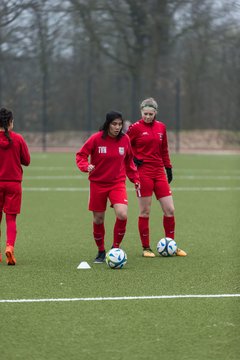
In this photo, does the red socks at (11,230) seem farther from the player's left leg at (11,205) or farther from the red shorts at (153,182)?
the red shorts at (153,182)

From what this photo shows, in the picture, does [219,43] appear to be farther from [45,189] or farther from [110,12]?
[45,189]

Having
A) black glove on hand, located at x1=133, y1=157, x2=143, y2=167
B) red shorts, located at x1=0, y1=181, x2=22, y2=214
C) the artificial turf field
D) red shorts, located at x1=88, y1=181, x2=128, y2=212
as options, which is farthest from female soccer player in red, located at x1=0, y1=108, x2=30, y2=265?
black glove on hand, located at x1=133, y1=157, x2=143, y2=167

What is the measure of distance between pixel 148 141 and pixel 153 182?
49cm

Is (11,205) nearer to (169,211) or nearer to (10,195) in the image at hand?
(10,195)

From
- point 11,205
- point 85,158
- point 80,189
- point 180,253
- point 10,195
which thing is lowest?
point 80,189

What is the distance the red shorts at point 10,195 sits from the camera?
9.28 m

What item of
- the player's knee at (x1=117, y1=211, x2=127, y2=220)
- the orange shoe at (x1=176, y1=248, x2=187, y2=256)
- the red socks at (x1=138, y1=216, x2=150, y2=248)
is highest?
the player's knee at (x1=117, y1=211, x2=127, y2=220)

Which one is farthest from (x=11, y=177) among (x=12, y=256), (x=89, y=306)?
(x=89, y=306)

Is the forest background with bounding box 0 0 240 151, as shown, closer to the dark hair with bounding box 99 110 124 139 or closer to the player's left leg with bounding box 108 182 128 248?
the dark hair with bounding box 99 110 124 139

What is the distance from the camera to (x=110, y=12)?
36.6 meters

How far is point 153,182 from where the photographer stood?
32.7 ft

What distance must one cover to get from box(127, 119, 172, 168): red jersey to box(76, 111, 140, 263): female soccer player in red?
1.64 feet

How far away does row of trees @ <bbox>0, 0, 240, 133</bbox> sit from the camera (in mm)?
35759

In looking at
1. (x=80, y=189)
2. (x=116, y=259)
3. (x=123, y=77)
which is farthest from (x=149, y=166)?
(x=123, y=77)
